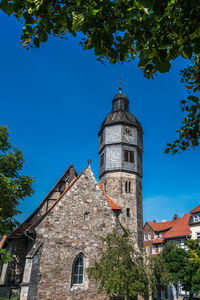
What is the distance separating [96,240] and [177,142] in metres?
12.4

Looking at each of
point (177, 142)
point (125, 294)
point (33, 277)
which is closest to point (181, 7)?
point (177, 142)

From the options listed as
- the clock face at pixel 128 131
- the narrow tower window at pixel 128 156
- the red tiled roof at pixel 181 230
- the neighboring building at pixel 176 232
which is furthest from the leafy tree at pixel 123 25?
the red tiled roof at pixel 181 230

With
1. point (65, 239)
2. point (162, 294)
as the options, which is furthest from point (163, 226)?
point (65, 239)

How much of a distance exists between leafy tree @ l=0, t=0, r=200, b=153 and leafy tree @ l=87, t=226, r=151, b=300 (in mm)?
11601

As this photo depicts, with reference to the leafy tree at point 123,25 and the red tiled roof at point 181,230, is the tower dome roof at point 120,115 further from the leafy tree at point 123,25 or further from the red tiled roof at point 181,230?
the leafy tree at point 123,25

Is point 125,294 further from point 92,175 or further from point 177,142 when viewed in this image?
point 177,142

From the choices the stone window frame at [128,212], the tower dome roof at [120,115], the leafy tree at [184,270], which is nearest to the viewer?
the stone window frame at [128,212]

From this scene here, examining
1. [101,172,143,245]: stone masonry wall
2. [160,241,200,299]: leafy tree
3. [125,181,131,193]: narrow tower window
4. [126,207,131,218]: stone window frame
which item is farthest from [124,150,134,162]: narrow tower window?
[160,241,200,299]: leafy tree

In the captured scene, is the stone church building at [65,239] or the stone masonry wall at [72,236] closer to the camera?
the stone church building at [65,239]

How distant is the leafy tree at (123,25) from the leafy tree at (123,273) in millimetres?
11601

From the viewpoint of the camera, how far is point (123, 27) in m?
3.17

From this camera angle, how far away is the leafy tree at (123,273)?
1184cm

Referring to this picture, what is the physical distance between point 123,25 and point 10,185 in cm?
1251

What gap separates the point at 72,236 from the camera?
1508 cm
